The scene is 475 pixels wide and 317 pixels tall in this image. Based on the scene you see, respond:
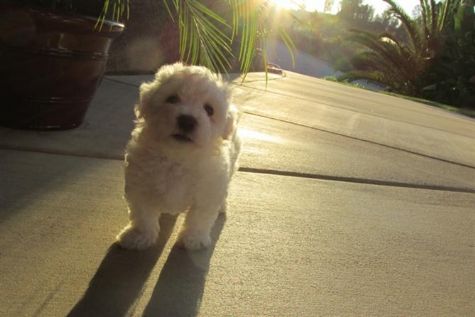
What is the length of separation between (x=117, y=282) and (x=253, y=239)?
2.90ft

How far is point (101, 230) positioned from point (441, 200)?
2737mm

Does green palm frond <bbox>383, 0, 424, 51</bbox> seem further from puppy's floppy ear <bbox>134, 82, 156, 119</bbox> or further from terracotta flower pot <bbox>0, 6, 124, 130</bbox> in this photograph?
puppy's floppy ear <bbox>134, 82, 156, 119</bbox>

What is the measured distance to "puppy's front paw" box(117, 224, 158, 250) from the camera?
8.61 ft

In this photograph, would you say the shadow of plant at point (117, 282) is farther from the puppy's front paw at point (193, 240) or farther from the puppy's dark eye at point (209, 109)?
the puppy's dark eye at point (209, 109)

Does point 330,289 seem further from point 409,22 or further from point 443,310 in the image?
point 409,22

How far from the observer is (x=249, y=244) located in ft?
9.39

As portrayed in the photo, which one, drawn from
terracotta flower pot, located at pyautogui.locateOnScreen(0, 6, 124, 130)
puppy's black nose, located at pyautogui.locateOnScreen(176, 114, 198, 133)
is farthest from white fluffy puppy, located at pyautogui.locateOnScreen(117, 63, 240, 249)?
terracotta flower pot, located at pyautogui.locateOnScreen(0, 6, 124, 130)

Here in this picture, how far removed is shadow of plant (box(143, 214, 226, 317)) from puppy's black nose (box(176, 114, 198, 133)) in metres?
0.61

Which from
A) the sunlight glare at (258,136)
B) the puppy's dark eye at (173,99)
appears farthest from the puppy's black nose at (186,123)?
the sunlight glare at (258,136)

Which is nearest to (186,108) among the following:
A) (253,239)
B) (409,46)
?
(253,239)

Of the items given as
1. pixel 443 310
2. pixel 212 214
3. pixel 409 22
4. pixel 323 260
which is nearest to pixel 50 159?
pixel 212 214

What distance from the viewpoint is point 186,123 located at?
2635mm

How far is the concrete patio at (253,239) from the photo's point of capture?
224 cm

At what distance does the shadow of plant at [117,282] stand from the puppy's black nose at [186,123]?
62cm
